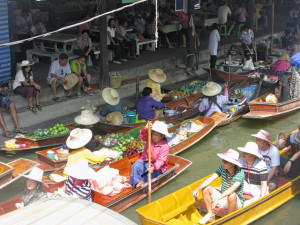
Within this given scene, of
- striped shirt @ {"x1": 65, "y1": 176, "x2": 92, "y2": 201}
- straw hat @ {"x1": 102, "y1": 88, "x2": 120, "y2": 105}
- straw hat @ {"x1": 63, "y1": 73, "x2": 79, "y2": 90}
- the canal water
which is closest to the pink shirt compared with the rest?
the canal water

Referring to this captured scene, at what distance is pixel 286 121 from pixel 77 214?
830cm

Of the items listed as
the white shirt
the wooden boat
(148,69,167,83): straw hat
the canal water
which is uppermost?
the white shirt

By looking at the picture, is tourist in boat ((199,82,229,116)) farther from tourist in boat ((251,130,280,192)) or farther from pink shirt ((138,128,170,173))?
tourist in boat ((251,130,280,192))

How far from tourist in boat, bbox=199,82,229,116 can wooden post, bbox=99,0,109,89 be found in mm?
2706

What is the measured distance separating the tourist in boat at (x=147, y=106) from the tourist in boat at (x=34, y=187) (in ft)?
13.2

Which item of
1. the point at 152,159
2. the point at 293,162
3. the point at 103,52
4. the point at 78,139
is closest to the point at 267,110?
the point at 293,162

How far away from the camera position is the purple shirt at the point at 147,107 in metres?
10.1

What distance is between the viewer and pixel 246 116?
10.9 m

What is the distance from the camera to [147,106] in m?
10.1

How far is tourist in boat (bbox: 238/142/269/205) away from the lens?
267 inches

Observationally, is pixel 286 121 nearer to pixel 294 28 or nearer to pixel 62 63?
pixel 62 63

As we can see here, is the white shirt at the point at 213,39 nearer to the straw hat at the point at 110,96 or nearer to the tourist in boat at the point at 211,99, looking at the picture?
the tourist in boat at the point at 211,99

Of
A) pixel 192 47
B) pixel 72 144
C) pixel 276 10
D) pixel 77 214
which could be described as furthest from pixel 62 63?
pixel 276 10

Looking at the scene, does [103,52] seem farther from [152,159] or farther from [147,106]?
[152,159]
